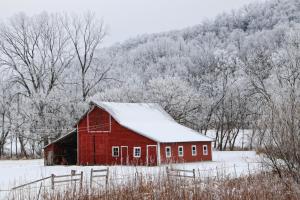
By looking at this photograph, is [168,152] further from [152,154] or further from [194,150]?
[194,150]

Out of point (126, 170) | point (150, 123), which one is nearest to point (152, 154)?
point (126, 170)

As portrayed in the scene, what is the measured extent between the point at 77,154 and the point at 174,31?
99.0 m

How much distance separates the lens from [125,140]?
37.5 meters

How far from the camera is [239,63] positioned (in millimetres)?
59062

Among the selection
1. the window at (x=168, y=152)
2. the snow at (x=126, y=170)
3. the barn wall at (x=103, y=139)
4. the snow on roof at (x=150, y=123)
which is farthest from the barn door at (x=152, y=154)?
the snow at (x=126, y=170)

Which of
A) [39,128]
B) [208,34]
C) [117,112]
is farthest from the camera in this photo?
[208,34]

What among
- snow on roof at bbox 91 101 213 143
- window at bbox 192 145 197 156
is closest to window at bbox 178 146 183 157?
snow on roof at bbox 91 101 213 143

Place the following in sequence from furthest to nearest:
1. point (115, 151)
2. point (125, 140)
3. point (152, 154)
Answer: point (115, 151), point (125, 140), point (152, 154)

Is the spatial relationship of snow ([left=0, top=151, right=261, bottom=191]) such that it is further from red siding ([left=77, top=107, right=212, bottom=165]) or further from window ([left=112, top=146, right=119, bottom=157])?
window ([left=112, top=146, right=119, bottom=157])

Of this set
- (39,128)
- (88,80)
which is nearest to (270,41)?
(88,80)

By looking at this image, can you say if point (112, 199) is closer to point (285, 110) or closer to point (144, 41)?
point (285, 110)

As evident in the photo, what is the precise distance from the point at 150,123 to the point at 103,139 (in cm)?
483

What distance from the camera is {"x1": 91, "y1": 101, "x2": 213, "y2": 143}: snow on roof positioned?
36.9m

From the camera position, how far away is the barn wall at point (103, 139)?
36781 mm
